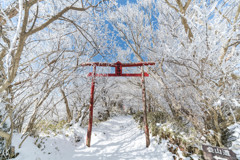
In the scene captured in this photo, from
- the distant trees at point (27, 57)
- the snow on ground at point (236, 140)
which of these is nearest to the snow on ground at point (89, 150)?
the distant trees at point (27, 57)

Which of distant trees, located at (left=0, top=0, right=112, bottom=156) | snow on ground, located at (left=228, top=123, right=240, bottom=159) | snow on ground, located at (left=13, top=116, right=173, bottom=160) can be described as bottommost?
snow on ground, located at (left=13, top=116, right=173, bottom=160)

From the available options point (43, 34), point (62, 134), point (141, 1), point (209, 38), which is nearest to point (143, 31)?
point (141, 1)

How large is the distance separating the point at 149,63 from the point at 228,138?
292cm

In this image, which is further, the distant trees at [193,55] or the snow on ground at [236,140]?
the snow on ground at [236,140]

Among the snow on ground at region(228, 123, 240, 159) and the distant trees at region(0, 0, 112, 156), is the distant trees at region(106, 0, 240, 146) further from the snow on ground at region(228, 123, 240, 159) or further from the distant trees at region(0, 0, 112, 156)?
the distant trees at region(0, 0, 112, 156)

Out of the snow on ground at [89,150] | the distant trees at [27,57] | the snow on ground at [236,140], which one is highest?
the distant trees at [27,57]

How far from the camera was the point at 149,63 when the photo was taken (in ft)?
14.4

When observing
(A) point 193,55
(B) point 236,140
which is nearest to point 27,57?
(A) point 193,55

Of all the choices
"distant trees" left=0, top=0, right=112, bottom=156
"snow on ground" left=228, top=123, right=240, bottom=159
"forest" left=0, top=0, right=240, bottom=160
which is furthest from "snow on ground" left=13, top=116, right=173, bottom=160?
"snow on ground" left=228, top=123, right=240, bottom=159

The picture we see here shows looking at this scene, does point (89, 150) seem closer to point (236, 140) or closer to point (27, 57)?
point (27, 57)

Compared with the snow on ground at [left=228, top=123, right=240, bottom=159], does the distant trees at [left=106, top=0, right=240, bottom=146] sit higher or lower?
higher

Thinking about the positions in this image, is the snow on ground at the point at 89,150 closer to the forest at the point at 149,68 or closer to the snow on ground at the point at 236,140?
the forest at the point at 149,68

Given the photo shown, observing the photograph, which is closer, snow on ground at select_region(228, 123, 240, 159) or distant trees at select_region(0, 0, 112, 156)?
distant trees at select_region(0, 0, 112, 156)

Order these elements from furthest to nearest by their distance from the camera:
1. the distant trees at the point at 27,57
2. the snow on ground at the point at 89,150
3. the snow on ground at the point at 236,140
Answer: the snow on ground at the point at 89,150
the snow on ground at the point at 236,140
the distant trees at the point at 27,57
